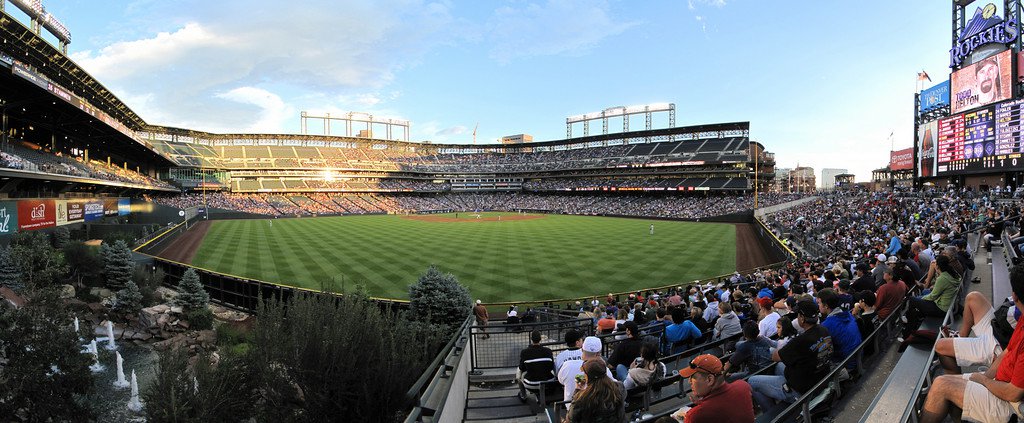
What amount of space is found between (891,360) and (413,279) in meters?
18.6

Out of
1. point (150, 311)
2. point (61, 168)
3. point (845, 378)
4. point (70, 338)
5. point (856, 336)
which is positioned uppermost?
point (61, 168)

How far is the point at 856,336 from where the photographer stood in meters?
5.05

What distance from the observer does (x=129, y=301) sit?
16.8 meters

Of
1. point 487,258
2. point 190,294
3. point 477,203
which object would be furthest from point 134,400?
point 477,203

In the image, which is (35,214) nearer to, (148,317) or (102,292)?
(102,292)

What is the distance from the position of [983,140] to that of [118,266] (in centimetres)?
5494

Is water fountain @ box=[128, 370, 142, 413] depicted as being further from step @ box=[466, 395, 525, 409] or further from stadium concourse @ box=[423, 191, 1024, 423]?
step @ box=[466, 395, 525, 409]

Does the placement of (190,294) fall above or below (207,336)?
above

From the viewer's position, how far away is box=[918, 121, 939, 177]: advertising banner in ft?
124

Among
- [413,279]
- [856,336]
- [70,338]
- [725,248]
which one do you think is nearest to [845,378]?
[856,336]

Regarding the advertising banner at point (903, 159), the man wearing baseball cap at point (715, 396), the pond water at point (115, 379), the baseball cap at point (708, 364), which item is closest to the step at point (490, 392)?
the man wearing baseball cap at point (715, 396)

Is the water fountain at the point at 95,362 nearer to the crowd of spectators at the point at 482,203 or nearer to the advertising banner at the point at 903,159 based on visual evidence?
the crowd of spectators at the point at 482,203

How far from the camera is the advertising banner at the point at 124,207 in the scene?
126 ft

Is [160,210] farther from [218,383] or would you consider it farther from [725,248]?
[725,248]
